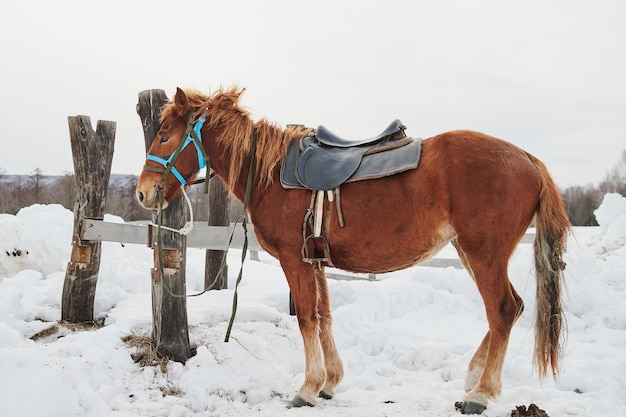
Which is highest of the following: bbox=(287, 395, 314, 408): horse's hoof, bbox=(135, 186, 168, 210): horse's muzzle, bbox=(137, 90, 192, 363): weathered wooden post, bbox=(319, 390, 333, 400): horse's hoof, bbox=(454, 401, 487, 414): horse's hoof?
bbox=(135, 186, 168, 210): horse's muzzle

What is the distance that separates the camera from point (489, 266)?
3.26 m

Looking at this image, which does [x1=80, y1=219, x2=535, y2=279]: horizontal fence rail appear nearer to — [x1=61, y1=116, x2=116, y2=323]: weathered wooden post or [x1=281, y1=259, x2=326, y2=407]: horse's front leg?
[x1=61, y1=116, x2=116, y2=323]: weathered wooden post

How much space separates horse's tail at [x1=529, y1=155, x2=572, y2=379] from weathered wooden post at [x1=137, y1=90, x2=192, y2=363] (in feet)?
9.68

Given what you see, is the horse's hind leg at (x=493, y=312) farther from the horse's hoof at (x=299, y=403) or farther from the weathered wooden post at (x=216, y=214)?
the weathered wooden post at (x=216, y=214)

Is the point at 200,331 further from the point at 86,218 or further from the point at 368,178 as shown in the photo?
the point at 368,178

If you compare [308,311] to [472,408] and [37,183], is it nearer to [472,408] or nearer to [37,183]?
[472,408]

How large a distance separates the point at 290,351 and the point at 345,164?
6.84 feet

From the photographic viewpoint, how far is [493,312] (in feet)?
10.8

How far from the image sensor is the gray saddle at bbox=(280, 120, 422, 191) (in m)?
3.43

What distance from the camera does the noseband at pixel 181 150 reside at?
3.69 metres

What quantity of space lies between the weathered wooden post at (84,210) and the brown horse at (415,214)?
1.69 m

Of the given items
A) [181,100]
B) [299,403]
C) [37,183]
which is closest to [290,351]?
[299,403]

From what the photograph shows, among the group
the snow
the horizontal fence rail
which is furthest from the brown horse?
the horizontal fence rail

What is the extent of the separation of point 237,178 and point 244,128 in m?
0.44
